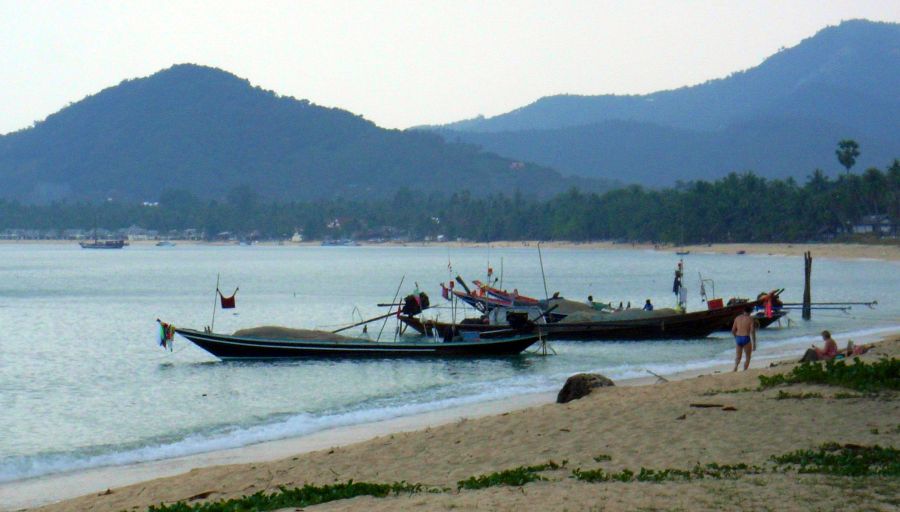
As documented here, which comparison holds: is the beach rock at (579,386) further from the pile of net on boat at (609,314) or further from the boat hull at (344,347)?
the pile of net on boat at (609,314)

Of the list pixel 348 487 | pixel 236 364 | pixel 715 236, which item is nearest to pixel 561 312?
pixel 236 364

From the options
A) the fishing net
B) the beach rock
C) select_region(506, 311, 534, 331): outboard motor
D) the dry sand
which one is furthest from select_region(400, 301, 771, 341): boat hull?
the dry sand

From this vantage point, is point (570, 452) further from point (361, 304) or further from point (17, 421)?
point (361, 304)

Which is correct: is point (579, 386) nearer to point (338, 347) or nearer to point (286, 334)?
point (338, 347)

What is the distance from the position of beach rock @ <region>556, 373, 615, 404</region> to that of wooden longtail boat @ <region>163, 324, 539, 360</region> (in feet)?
38.3

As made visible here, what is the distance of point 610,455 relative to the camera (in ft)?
41.8

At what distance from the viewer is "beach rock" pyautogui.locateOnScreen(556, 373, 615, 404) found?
19.5 m

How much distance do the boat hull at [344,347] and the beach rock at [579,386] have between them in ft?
38.3

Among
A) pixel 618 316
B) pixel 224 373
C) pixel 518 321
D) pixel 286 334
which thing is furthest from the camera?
pixel 618 316

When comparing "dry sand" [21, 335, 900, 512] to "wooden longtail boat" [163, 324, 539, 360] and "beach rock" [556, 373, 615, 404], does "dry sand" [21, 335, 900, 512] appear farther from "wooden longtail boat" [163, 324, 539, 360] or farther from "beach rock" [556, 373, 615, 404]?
"wooden longtail boat" [163, 324, 539, 360]

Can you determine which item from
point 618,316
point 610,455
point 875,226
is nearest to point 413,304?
point 618,316

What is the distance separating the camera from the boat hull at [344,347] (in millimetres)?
31625

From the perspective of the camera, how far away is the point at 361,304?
6150 cm

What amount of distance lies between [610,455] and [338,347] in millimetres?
19528
